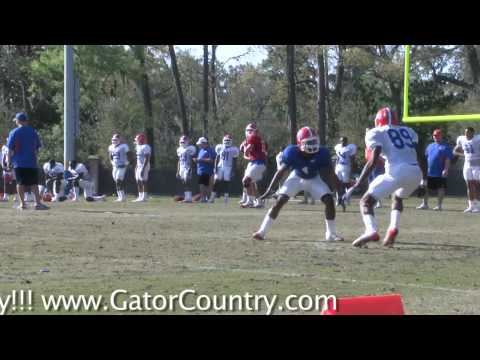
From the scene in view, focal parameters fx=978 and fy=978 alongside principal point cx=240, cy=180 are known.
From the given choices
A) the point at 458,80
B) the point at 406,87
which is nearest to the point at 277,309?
the point at 406,87

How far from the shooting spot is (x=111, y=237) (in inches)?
564

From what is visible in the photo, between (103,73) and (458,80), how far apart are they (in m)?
25.8

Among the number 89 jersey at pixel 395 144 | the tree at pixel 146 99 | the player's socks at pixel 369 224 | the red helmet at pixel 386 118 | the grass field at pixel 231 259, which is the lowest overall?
the grass field at pixel 231 259

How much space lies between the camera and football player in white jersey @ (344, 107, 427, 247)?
13500mm

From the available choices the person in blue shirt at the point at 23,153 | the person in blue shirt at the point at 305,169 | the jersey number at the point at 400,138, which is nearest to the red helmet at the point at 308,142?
the person in blue shirt at the point at 305,169

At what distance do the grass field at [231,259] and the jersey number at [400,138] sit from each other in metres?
1.42

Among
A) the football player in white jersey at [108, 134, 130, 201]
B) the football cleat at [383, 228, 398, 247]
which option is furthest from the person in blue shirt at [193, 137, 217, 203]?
the football cleat at [383, 228, 398, 247]

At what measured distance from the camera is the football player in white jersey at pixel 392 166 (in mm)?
13500

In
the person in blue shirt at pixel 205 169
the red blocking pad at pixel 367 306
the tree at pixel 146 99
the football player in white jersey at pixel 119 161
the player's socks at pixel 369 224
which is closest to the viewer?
the red blocking pad at pixel 367 306

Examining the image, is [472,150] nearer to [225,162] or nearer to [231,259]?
[225,162]

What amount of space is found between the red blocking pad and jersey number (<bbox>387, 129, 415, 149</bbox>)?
6.90m

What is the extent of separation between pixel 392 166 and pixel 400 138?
41cm

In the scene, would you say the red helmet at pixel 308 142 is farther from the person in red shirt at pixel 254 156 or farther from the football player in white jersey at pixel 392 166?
the person in red shirt at pixel 254 156
